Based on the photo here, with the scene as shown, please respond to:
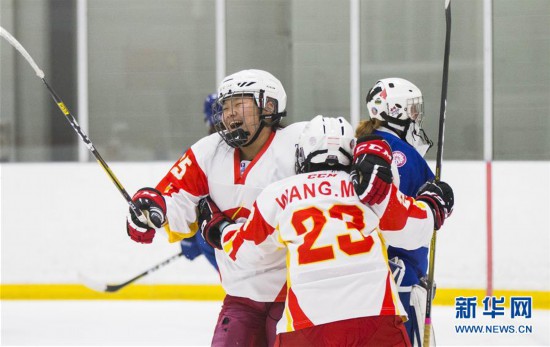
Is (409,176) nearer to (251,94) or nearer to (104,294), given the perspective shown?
(251,94)

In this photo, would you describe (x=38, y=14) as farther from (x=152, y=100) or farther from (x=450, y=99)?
(x=450, y=99)

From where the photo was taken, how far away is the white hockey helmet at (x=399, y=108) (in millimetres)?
2648

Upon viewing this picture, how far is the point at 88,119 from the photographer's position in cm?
621

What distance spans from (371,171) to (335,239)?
0.17 m

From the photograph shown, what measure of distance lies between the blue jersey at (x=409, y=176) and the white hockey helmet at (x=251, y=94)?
0.34 meters

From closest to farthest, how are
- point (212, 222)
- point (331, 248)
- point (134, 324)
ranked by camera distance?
point (331, 248)
point (212, 222)
point (134, 324)

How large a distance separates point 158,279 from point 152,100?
1234 mm

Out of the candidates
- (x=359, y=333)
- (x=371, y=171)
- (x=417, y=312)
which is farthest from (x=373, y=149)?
(x=417, y=312)

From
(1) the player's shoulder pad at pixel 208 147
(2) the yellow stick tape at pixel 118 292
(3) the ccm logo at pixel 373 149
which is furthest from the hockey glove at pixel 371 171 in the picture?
(2) the yellow stick tape at pixel 118 292

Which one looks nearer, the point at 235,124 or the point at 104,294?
the point at 235,124

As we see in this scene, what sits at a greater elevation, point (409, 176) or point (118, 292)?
point (409, 176)

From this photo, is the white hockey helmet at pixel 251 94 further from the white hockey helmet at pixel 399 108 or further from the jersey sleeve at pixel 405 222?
the jersey sleeve at pixel 405 222

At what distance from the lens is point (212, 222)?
7.89 feet

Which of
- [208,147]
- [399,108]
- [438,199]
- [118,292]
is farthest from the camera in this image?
[118,292]
